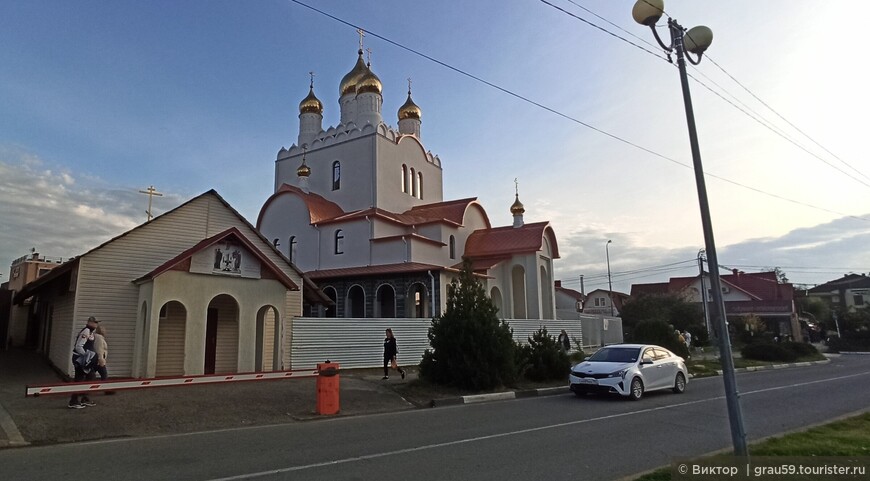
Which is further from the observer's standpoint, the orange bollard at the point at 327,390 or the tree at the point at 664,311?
the tree at the point at 664,311

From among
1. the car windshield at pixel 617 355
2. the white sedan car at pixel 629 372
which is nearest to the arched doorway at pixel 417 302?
the car windshield at pixel 617 355

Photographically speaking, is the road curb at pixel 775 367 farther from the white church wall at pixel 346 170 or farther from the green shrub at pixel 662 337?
the white church wall at pixel 346 170

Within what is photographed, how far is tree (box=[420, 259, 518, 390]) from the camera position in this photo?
13766 mm

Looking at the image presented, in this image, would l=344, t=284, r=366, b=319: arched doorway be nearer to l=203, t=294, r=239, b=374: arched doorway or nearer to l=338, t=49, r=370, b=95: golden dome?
l=203, t=294, r=239, b=374: arched doorway

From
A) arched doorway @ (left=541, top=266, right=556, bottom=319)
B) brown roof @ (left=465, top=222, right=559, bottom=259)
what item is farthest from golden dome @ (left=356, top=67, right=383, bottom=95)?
arched doorway @ (left=541, top=266, right=556, bottom=319)

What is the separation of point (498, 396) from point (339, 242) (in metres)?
19.4

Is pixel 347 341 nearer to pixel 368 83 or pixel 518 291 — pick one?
pixel 518 291

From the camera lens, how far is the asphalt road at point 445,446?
20.1ft

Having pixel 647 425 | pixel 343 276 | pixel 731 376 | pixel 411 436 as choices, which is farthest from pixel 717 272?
pixel 343 276

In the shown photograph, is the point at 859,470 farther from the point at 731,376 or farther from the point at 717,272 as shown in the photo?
the point at 717,272

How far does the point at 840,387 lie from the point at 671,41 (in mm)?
14103

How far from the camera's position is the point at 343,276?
93.2 ft

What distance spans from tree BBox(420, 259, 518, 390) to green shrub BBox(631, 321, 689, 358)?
471 inches

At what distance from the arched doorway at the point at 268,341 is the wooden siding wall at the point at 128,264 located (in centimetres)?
317
